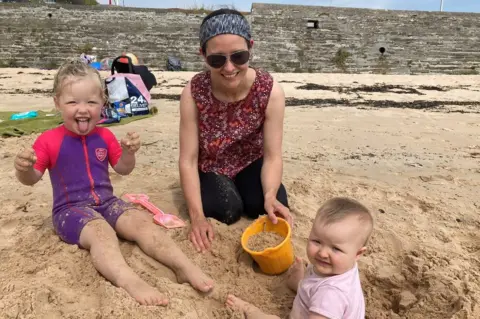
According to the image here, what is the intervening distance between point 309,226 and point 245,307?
39.0 inches

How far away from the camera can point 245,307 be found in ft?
6.62

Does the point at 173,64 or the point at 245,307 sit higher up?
the point at 173,64

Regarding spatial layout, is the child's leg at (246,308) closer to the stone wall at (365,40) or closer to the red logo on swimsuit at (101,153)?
the red logo on swimsuit at (101,153)

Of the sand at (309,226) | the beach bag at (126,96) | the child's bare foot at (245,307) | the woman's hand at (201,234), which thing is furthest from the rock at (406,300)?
the beach bag at (126,96)

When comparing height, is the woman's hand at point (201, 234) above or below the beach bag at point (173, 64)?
below

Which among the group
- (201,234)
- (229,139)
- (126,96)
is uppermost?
(229,139)

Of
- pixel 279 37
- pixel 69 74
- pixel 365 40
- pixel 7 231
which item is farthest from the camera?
pixel 365 40

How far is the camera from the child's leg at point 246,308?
1940mm

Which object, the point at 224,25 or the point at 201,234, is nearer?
the point at 224,25

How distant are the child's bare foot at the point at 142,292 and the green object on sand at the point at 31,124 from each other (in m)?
3.93

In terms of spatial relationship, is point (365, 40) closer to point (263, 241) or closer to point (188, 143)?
point (188, 143)

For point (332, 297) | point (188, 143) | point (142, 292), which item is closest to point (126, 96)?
point (188, 143)

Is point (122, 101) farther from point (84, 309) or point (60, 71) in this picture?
point (84, 309)

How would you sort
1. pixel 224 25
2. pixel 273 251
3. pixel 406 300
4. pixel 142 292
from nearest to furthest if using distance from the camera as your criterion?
pixel 142 292, pixel 406 300, pixel 273 251, pixel 224 25
